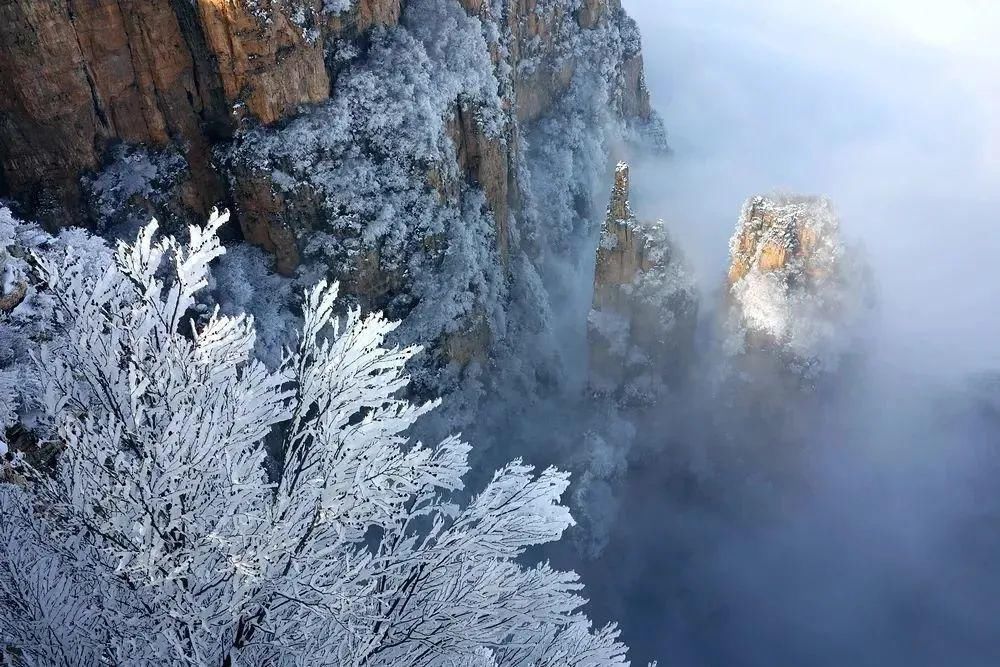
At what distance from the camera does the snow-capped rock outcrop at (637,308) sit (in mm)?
25359

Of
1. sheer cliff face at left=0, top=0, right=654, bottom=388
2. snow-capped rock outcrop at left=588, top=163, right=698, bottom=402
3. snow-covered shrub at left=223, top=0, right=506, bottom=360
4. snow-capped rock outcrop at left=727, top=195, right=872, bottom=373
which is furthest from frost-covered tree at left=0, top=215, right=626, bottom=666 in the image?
snow-capped rock outcrop at left=727, top=195, right=872, bottom=373

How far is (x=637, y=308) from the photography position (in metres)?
26.6

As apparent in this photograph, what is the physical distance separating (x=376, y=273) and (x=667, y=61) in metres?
60.5

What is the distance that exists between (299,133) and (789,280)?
65.3 ft

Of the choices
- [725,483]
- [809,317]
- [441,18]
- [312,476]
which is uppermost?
[441,18]

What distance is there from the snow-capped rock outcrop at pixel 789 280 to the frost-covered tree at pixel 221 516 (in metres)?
24.2

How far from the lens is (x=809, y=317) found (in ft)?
87.9

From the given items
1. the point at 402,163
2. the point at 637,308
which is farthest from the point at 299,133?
the point at 637,308

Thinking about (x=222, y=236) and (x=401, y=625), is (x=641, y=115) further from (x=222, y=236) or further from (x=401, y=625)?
(x=401, y=625)

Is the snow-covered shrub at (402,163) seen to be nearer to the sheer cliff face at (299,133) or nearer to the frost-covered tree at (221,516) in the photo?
the sheer cliff face at (299,133)

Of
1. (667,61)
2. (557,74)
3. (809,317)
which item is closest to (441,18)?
(557,74)

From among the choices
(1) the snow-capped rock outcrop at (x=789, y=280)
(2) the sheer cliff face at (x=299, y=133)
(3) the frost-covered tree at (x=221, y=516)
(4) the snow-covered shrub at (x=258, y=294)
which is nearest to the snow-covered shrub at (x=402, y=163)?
(2) the sheer cliff face at (x=299, y=133)

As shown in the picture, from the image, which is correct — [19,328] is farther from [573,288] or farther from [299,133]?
[573,288]

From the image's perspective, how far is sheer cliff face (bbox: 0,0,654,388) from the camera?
15.1 metres
